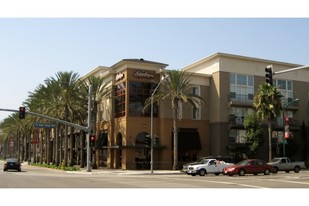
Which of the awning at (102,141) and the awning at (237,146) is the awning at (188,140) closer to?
the awning at (237,146)

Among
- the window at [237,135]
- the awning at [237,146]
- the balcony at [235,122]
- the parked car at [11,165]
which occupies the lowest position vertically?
the parked car at [11,165]

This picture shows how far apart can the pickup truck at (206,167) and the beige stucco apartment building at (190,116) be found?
42.8ft

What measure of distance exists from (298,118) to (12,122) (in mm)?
67511

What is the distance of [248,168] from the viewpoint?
39844mm

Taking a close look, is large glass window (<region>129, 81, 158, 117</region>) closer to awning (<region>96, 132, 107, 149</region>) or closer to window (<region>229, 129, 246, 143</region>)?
awning (<region>96, 132, 107, 149</region>)

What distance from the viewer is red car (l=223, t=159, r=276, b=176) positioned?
38938mm

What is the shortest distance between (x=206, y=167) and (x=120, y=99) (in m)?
20.0

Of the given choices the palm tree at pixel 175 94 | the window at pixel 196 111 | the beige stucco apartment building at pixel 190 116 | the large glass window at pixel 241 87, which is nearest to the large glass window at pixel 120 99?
the beige stucco apartment building at pixel 190 116

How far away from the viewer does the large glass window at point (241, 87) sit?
58406 millimetres

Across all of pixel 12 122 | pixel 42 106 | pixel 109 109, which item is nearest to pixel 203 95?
pixel 109 109

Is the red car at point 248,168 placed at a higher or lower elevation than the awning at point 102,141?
lower

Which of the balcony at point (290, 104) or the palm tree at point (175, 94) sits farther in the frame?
the balcony at point (290, 104)

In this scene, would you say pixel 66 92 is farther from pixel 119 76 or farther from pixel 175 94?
pixel 175 94

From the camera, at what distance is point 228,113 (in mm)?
57750
